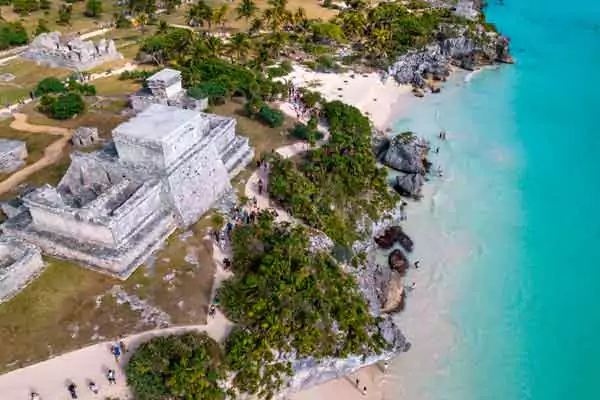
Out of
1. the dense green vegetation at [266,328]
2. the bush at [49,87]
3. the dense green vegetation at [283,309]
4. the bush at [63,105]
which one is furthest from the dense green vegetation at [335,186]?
the bush at [49,87]

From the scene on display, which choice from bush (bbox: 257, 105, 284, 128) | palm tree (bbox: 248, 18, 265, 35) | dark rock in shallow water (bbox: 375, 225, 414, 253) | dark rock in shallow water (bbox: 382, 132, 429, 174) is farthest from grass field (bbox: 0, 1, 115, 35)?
dark rock in shallow water (bbox: 375, 225, 414, 253)

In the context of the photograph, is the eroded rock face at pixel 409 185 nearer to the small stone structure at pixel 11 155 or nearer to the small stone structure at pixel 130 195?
the small stone structure at pixel 130 195

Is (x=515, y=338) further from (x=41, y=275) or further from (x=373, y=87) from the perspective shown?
(x=373, y=87)

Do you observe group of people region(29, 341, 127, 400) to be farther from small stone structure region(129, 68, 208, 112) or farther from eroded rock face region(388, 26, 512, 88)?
eroded rock face region(388, 26, 512, 88)

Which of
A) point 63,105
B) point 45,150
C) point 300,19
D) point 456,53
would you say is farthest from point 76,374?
point 456,53

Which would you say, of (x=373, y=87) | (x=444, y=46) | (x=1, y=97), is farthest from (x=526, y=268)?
(x=1, y=97)
